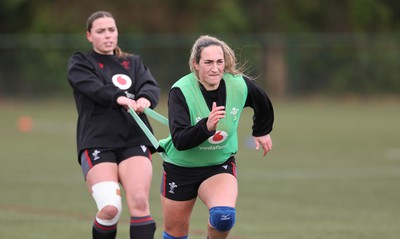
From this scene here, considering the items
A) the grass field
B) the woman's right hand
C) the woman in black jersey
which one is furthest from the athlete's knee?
the grass field

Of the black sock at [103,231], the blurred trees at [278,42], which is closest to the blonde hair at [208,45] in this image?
the black sock at [103,231]

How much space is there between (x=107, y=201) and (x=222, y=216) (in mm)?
925

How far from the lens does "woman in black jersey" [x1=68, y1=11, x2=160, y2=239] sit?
6895mm

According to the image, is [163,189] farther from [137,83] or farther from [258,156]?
[258,156]

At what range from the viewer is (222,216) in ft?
21.2

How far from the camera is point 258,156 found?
16.0 metres

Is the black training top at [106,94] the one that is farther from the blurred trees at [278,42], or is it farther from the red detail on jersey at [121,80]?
the blurred trees at [278,42]

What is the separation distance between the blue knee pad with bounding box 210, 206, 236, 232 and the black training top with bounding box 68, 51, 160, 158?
41.9 inches

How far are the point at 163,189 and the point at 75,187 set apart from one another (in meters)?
5.67

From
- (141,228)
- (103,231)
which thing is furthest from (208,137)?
(103,231)

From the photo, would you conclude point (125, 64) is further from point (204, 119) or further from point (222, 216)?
point (222, 216)

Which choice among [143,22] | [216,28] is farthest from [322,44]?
[143,22]

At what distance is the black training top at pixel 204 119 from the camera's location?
248 inches

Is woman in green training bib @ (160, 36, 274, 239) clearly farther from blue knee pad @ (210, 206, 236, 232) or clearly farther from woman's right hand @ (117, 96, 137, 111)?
woman's right hand @ (117, 96, 137, 111)
